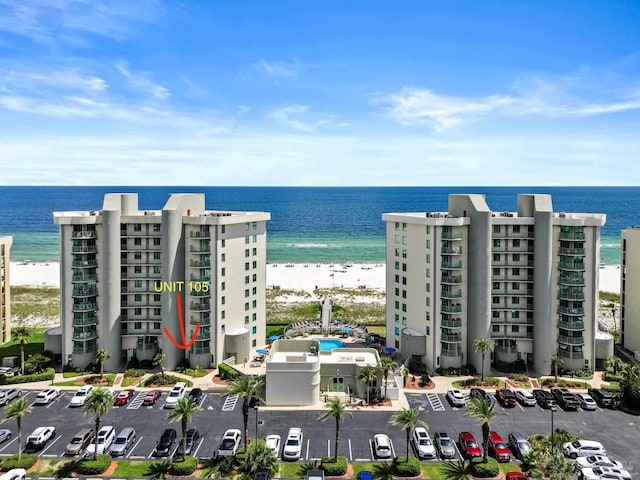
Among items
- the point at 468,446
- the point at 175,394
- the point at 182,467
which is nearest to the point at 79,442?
the point at 182,467

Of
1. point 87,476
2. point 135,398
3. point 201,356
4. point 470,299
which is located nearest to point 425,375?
point 470,299

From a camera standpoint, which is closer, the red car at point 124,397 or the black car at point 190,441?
the black car at point 190,441

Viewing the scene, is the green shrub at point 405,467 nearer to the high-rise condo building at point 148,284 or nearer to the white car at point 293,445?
the white car at point 293,445

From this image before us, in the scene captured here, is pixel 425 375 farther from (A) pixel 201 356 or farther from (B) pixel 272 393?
(A) pixel 201 356

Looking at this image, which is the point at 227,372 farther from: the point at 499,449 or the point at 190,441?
the point at 499,449

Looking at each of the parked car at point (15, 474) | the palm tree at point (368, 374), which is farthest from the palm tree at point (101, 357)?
the palm tree at point (368, 374)

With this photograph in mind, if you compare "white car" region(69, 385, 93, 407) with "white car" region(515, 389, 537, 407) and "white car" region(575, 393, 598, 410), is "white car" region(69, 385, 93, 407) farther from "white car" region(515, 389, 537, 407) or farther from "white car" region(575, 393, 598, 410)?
"white car" region(575, 393, 598, 410)

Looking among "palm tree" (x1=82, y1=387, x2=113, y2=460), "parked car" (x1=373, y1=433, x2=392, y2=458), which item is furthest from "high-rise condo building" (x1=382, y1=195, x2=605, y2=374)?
"palm tree" (x1=82, y1=387, x2=113, y2=460)
